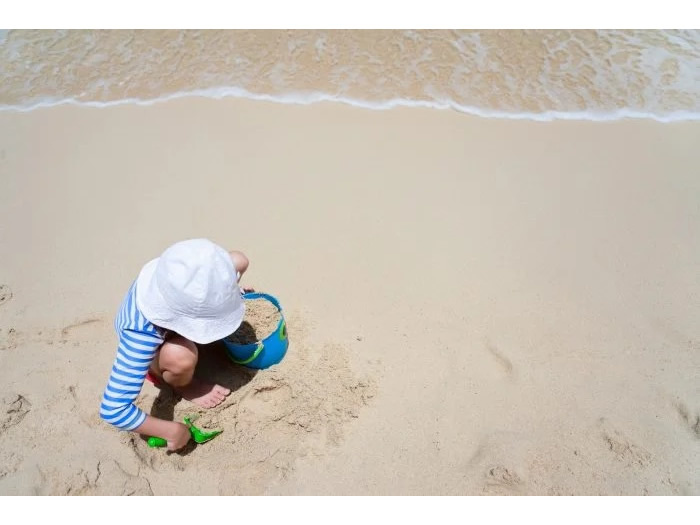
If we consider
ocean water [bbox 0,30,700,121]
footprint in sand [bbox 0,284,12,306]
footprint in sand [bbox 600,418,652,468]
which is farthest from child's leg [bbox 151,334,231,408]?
ocean water [bbox 0,30,700,121]

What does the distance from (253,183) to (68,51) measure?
272 cm

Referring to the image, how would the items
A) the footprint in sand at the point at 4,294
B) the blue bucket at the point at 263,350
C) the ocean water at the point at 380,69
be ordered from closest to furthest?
the blue bucket at the point at 263,350, the footprint in sand at the point at 4,294, the ocean water at the point at 380,69

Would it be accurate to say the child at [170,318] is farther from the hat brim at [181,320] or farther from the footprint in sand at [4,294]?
the footprint in sand at [4,294]

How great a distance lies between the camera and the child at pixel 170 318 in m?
1.83

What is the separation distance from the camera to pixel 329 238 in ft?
9.82

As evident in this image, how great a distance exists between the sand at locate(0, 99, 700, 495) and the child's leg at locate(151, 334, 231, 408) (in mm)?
63

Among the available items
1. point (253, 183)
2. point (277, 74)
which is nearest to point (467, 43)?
point (277, 74)

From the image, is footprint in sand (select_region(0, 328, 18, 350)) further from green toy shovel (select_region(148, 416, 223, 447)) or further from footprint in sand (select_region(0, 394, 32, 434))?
green toy shovel (select_region(148, 416, 223, 447))

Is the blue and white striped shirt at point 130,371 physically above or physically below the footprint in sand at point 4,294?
above

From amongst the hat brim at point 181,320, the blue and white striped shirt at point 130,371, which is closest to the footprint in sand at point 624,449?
the hat brim at point 181,320

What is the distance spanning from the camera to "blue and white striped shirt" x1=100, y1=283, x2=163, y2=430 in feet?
6.26

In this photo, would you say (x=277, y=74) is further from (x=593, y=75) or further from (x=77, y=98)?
(x=593, y=75)

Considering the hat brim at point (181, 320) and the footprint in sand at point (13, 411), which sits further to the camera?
the footprint in sand at point (13, 411)

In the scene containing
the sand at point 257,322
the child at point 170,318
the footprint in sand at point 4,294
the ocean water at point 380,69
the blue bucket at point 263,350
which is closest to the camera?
the child at point 170,318
